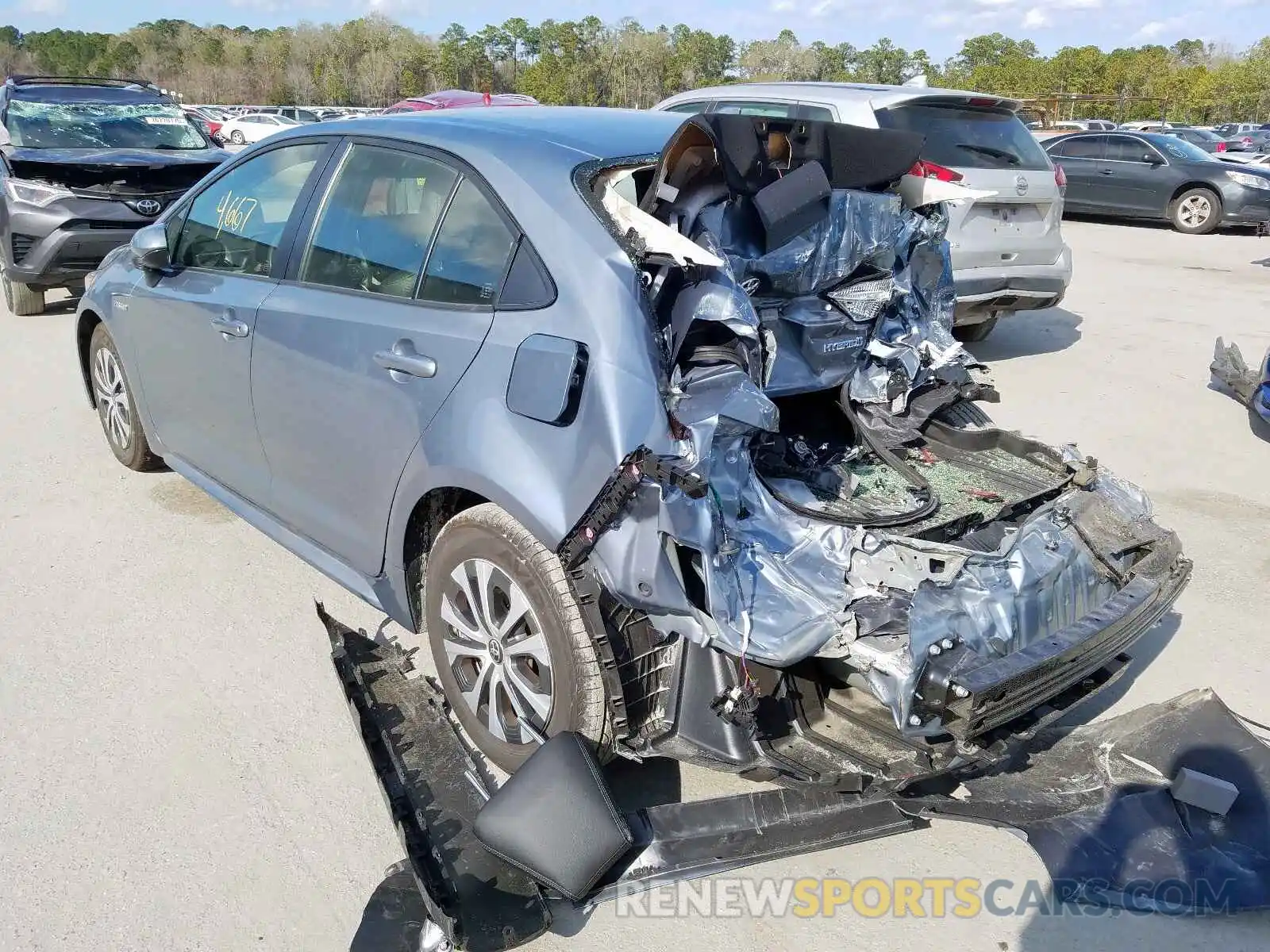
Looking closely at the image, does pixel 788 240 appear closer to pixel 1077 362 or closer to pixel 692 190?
pixel 692 190

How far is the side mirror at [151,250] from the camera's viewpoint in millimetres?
3896

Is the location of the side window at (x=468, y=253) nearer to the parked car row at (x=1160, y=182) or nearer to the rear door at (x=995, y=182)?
the rear door at (x=995, y=182)

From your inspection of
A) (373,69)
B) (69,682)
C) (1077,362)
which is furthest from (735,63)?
(69,682)

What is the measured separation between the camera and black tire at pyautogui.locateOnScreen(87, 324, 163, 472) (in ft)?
15.2

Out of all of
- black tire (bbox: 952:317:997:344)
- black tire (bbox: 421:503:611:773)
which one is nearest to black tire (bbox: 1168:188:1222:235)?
black tire (bbox: 952:317:997:344)

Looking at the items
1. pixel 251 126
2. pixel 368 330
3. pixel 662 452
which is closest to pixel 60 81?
pixel 368 330

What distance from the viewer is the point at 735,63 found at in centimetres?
7888

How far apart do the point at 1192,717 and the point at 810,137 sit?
2.13 meters

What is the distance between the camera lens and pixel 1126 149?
605 inches

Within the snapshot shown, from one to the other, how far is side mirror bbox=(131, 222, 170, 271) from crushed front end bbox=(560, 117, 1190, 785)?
220cm

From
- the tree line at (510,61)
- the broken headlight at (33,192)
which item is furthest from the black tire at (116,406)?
the tree line at (510,61)

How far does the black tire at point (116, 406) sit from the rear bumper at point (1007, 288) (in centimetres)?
500

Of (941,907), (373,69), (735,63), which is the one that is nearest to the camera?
(941,907)

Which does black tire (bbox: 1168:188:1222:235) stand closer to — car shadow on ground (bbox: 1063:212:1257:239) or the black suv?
car shadow on ground (bbox: 1063:212:1257:239)
